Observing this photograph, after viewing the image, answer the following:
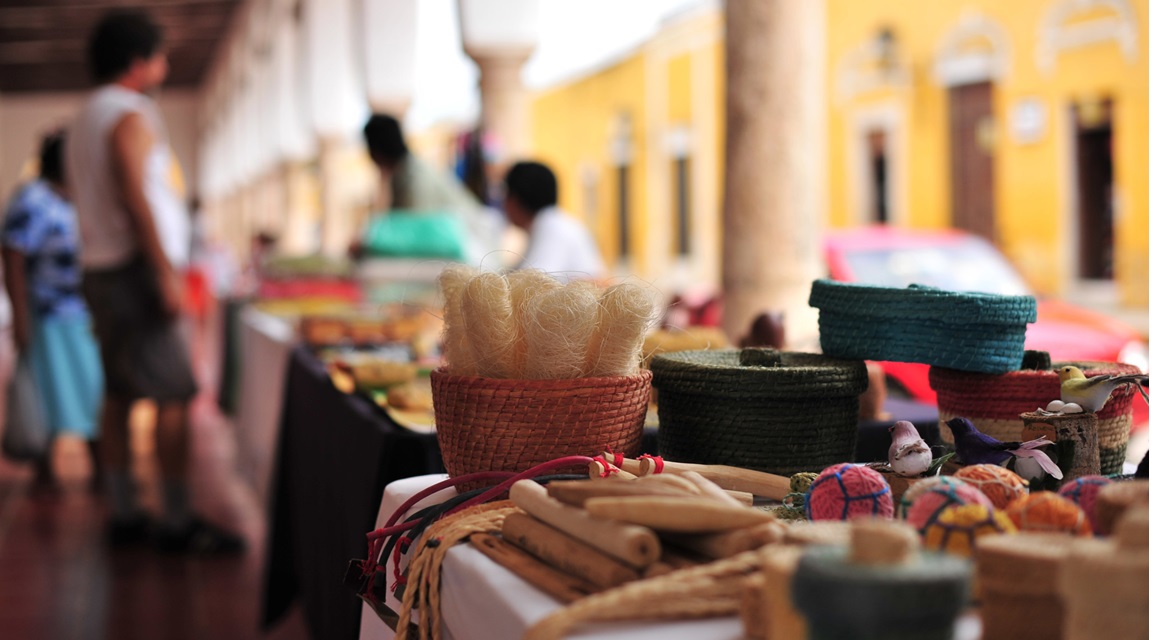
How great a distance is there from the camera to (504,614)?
3.77ft

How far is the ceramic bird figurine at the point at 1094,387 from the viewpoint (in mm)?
1545

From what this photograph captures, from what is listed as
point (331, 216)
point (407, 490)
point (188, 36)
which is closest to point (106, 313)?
point (407, 490)

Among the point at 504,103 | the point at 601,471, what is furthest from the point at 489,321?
the point at 504,103

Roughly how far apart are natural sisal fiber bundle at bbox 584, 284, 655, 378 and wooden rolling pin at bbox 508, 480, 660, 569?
1.12 feet

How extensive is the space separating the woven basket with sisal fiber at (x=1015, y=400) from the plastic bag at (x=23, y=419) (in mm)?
5563

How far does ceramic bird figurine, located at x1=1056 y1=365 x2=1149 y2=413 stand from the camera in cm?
154

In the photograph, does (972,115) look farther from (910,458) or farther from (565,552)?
(565,552)

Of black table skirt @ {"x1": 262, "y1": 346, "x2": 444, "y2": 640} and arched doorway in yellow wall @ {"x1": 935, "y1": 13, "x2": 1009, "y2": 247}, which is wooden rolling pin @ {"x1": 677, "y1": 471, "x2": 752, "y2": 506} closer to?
black table skirt @ {"x1": 262, "y1": 346, "x2": 444, "y2": 640}

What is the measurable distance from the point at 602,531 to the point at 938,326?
0.70 metres

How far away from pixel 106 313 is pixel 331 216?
10262 mm

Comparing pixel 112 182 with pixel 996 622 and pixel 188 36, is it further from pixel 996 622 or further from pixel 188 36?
pixel 188 36

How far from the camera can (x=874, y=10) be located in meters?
15.0

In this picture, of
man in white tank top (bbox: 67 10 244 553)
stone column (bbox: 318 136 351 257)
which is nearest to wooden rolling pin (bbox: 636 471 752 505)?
man in white tank top (bbox: 67 10 244 553)

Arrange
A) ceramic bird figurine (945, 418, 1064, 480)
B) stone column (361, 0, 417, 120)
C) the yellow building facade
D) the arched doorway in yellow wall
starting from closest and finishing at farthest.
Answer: ceramic bird figurine (945, 418, 1064, 480), stone column (361, 0, 417, 120), the yellow building facade, the arched doorway in yellow wall
